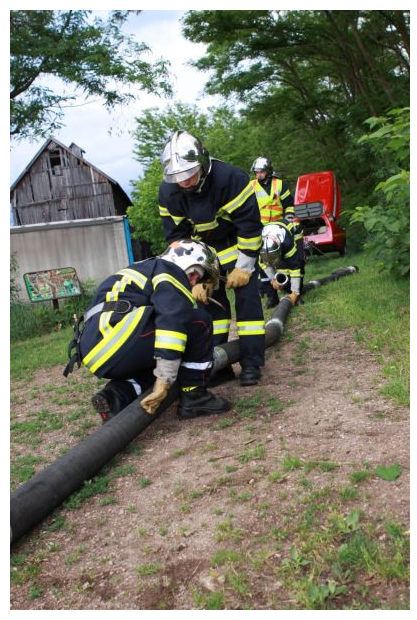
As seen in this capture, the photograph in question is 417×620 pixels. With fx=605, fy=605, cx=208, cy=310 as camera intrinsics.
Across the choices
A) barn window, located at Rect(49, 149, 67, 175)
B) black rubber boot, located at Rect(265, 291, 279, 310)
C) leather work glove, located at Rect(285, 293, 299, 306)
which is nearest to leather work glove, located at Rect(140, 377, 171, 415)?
leather work glove, located at Rect(285, 293, 299, 306)

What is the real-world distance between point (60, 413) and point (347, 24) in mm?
13755

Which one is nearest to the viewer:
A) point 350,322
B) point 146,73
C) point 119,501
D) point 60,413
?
point 119,501

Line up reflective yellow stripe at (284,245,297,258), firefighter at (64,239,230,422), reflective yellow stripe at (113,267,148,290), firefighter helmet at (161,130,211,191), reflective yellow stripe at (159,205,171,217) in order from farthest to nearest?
reflective yellow stripe at (284,245,297,258) < reflective yellow stripe at (159,205,171,217) < firefighter helmet at (161,130,211,191) < reflective yellow stripe at (113,267,148,290) < firefighter at (64,239,230,422)

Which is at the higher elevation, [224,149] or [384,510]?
[224,149]

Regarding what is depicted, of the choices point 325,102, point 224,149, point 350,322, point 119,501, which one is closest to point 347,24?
point 325,102

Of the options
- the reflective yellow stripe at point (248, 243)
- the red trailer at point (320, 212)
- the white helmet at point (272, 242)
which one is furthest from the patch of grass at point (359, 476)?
the red trailer at point (320, 212)

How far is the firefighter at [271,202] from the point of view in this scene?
8.23 metres

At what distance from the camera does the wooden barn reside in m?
32.9

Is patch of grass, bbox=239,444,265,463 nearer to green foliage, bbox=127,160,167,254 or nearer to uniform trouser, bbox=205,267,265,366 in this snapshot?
uniform trouser, bbox=205,267,265,366

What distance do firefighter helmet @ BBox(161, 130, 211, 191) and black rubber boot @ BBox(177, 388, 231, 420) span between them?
1442 mm

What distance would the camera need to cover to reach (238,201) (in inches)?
174

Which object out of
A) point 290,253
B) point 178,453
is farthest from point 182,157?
A: point 290,253

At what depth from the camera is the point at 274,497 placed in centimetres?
271
